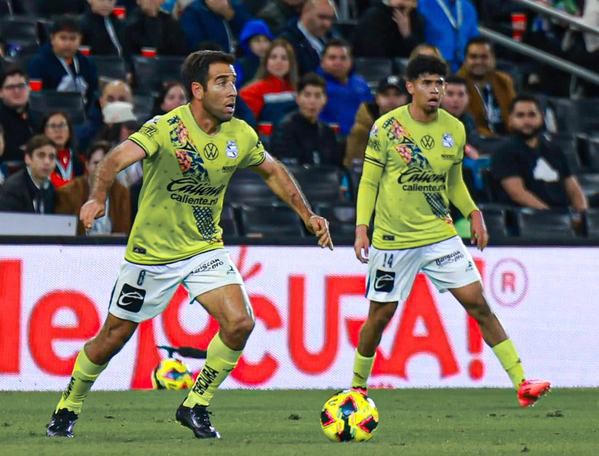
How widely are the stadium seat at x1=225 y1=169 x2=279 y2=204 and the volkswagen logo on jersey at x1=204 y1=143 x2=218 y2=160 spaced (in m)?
4.83

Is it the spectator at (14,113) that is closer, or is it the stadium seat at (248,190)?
the spectator at (14,113)

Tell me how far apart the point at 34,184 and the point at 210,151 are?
3.93m

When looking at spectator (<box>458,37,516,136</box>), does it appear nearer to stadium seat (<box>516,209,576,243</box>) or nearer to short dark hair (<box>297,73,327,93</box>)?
stadium seat (<box>516,209,576,243</box>)

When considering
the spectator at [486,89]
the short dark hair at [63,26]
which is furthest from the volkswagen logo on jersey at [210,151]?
the spectator at [486,89]

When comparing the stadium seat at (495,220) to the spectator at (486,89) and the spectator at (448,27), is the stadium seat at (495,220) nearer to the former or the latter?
the spectator at (486,89)

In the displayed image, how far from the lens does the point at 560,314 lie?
11.1m

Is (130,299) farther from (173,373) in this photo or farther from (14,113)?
(14,113)

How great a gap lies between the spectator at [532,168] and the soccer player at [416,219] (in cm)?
366

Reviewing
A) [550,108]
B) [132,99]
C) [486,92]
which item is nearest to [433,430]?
[132,99]

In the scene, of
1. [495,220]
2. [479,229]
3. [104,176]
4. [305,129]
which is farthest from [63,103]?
[104,176]

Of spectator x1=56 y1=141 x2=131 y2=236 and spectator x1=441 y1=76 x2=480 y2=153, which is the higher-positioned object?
spectator x1=441 y1=76 x2=480 y2=153

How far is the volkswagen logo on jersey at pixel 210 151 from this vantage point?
23.0 feet

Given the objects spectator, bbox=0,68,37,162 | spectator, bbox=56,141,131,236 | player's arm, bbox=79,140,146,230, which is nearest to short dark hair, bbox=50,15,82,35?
spectator, bbox=0,68,37,162

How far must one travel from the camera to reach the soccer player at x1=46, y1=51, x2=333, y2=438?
6.94m
